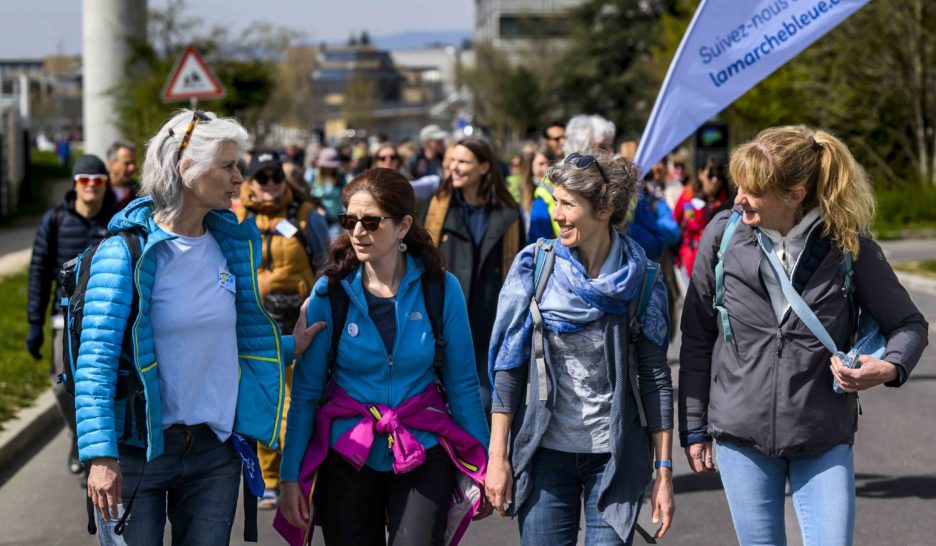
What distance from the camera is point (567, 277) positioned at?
407 cm

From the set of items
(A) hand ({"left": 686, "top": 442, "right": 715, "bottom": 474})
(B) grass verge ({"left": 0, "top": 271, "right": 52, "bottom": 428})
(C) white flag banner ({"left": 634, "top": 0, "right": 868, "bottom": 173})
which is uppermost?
(C) white flag banner ({"left": 634, "top": 0, "right": 868, "bottom": 173})

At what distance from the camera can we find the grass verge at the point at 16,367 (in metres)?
9.63

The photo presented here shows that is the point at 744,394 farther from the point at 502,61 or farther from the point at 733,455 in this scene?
the point at 502,61

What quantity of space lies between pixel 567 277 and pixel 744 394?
63 cm

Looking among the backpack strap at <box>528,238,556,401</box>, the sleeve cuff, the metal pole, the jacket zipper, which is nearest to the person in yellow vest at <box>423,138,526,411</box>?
the backpack strap at <box>528,238,556,401</box>

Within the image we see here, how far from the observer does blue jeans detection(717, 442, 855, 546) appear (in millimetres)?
3936

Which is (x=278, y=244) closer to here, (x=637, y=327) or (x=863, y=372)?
(x=637, y=327)

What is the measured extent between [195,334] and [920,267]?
16709 mm

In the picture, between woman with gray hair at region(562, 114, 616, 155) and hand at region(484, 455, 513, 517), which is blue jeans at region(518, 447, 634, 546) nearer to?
hand at region(484, 455, 513, 517)

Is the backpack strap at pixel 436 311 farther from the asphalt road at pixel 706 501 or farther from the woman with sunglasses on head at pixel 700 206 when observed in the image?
the woman with sunglasses on head at pixel 700 206

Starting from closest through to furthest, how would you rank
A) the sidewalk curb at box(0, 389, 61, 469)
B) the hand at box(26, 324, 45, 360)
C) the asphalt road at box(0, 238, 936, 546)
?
the asphalt road at box(0, 238, 936, 546) < the hand at box(26, 324, 45, 360) < the sidewalk curb at box(0, 389, 61, 469)

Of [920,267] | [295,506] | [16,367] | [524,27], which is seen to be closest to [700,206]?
[16,367]

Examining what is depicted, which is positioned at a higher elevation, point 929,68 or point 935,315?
point 929,68

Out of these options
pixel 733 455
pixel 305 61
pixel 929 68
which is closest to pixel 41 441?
pixel 733 455
